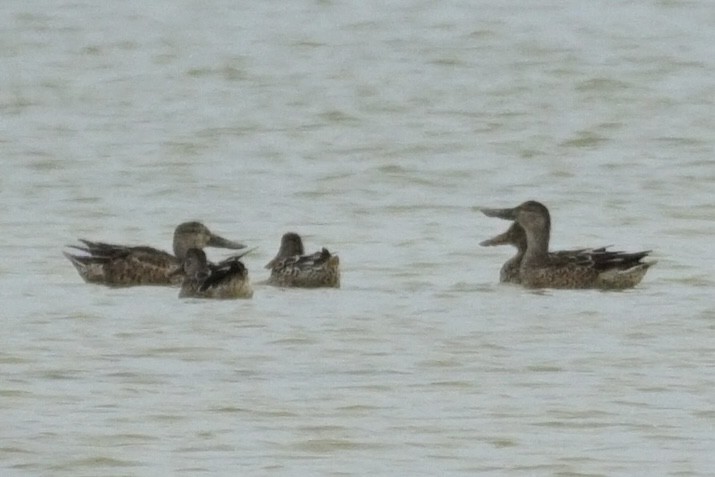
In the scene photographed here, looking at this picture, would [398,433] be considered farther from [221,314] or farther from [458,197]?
[458,197]

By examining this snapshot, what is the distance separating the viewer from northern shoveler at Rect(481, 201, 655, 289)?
11.5 m

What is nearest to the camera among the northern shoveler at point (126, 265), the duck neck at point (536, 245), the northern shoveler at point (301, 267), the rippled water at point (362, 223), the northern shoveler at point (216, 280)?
the rippled water at point (362, 223)

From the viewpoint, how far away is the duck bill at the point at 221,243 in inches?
487

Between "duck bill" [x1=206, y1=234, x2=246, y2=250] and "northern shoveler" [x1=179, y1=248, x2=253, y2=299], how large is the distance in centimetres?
115

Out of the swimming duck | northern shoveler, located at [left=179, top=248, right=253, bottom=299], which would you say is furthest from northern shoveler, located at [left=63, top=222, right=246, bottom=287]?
the swimming duck

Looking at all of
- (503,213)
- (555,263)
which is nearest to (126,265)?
(555,263)

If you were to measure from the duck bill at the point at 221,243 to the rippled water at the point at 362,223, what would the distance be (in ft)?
0.80

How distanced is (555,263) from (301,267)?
1278 mm

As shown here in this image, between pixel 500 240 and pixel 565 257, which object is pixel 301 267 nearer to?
pixel 565 257

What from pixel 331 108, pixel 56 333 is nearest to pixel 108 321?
pixel 56 333

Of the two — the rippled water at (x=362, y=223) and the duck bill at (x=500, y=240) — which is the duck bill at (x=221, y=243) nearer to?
the rippled water at (x=362, y=223)

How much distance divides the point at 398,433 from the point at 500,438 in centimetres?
30

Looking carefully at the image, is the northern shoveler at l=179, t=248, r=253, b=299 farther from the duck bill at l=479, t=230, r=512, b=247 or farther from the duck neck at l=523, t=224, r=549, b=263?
the duck bill at l=479, t=230, r=512, b=247

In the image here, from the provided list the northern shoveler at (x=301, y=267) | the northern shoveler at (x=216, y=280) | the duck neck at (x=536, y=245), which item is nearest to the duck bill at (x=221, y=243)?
the northern shoveler at (x=301, y=267)
